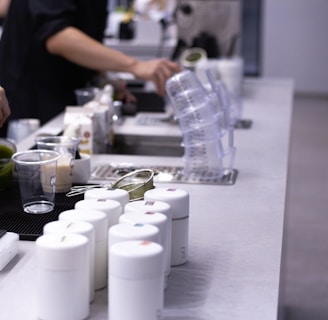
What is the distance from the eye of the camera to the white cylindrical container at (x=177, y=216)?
1474 millimetres

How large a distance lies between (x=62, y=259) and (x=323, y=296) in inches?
104

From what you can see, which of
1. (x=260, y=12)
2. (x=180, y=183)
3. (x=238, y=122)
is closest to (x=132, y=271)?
(x=180, y=183)

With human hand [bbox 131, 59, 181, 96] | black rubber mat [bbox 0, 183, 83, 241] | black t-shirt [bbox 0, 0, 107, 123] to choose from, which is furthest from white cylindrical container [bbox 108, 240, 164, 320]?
black t-shirt [bbox 0, 0, 107, 123]

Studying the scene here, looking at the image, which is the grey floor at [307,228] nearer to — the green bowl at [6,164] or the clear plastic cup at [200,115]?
the clear plastic cup at [200,115]

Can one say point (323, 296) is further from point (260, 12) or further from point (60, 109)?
point (260, 12)

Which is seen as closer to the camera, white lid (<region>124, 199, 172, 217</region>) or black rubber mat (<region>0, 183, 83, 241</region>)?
white lid (<region>124, 199, 172, 217</region>)

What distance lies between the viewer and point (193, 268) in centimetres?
154

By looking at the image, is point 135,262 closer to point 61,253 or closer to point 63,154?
point 61,253

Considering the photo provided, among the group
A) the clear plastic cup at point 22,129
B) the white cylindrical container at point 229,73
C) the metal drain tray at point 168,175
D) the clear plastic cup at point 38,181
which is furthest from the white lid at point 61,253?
the white cylindrical container at point 229,73

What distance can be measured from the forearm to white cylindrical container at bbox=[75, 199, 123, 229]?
1.79 m

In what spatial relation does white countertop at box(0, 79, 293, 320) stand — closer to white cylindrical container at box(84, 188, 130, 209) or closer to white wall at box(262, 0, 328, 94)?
white cylindrical container at box(84, 188, 130, 209)

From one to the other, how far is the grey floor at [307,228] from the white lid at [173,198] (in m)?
0.44

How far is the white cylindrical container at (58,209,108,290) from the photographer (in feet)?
4.42

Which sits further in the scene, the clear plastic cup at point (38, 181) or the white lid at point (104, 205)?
the clear plastic cup at point (38, 181)
